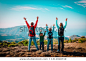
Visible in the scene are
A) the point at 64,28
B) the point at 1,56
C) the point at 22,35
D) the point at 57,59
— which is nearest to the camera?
the point at 57,59

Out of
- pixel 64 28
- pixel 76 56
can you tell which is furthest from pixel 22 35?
pixel 76 56

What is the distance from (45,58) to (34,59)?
52 cm

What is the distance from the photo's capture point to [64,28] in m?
5.19

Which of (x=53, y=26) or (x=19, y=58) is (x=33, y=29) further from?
(x=19, y=58)

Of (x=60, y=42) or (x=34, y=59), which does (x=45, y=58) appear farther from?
(x=60, y=42)

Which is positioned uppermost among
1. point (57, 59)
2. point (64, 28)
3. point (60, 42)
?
point (64, 28)

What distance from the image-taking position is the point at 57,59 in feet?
14.7

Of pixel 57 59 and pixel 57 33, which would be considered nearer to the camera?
pixel 57 59

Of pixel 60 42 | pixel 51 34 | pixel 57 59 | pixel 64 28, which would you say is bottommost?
pixel 57 59

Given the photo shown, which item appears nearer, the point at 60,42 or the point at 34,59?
the point at 34,59

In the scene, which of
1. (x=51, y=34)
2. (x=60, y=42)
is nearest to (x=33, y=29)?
(x=51, y=34)

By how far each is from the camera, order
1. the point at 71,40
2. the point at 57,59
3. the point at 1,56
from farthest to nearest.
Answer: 1. the point at 71,40
2. the point at 1,56
3. the point at 57,59

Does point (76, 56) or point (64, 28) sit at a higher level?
point (64, 28)

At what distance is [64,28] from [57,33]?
461 mm
